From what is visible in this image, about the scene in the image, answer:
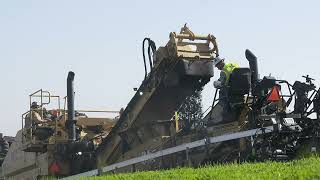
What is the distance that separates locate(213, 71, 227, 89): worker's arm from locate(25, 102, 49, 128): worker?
23.8 feet

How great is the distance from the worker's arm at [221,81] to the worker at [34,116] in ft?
23.8

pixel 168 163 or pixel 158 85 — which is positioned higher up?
pixel 158 85

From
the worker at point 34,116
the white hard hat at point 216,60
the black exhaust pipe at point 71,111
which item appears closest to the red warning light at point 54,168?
the black exhaust pipe at point 71,111

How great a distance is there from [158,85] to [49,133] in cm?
536

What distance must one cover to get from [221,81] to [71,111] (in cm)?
620

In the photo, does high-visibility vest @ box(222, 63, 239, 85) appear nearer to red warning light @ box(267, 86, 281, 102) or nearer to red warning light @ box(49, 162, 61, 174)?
red warning light @ box(267, 86, 281, 102)

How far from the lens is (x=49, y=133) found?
1905 centimetres

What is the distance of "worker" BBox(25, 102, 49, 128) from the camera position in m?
19.2

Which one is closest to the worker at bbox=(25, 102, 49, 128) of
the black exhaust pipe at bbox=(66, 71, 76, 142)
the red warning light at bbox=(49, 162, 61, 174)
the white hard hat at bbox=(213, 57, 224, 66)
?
the black exhaust pipe at bbox=(66, 71, 76, 142)

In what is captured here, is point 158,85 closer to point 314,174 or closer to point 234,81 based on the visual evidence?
point 234,81

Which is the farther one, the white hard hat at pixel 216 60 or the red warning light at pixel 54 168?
the red warning light at pixel 54 168

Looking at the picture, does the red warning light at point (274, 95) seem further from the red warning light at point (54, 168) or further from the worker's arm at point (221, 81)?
the red warning light at point (54, 168)

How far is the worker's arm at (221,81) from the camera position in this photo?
13.9 meters

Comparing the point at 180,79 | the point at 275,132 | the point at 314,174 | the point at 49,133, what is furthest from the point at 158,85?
the point at 314,174
